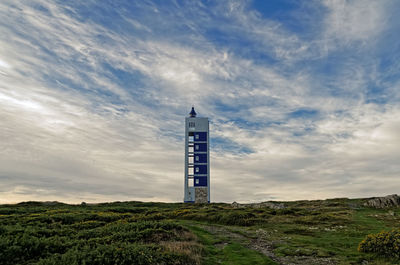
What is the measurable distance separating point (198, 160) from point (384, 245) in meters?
78.9

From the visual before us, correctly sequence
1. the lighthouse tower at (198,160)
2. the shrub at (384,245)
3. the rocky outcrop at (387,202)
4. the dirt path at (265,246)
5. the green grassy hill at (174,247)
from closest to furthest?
the green grassy hill at (174,247), the dirt path at (265,246), the shrub at (384,245), the rocky outcrop at (387,202), the lighthouse tower at (198,160)

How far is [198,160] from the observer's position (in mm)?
96312

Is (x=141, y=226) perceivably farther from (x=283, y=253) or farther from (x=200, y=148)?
(x=200, y=148)

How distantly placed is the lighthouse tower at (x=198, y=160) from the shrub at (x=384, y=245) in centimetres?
7501

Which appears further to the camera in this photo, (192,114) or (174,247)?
(192,114)

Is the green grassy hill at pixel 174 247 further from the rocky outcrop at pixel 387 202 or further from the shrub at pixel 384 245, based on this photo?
the rocky outcrop at pixel 387 202

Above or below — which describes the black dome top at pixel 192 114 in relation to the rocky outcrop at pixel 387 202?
above

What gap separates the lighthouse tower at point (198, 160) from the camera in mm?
92750

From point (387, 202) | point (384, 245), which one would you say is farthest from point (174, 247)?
point (387, 202)

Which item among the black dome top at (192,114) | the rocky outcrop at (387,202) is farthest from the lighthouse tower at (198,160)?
the rocky outcrop at (387,202)

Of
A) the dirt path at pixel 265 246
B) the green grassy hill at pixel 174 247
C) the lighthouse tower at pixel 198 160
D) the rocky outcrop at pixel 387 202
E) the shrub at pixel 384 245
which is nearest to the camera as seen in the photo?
the green grassy hill at pixel 174 247

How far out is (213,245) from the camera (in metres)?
22.4

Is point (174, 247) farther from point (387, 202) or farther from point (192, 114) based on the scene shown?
point (192, 114)

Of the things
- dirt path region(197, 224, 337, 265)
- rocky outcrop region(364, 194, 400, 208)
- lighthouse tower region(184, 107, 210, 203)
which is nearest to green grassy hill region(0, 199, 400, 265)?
dirt path region(197, 224, 337, 265)
